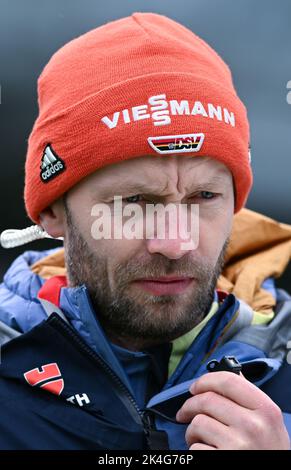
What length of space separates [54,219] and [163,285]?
1.35 feet

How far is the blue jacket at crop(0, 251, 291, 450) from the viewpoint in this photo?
1438 millimetres

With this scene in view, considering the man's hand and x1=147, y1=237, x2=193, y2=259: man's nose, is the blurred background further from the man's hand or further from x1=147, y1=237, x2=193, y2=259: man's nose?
the man's hand

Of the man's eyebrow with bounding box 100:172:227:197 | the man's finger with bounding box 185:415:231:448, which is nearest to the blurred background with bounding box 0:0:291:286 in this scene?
the man's eyebrow with bounding box 100:172:227:197

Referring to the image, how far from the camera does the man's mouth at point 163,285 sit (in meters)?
1.49

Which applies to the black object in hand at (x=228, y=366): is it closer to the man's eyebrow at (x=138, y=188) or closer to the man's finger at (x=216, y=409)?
the man's finger at (x=216, y=409)

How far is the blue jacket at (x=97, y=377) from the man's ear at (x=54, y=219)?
0.19 meters

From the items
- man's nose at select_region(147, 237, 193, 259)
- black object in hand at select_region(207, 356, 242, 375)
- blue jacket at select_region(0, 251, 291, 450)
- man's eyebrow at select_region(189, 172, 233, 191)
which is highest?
man's eyebrow at select_region(189, 172, 233, 191)

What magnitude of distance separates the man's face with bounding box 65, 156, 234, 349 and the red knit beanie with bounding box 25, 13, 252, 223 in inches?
1.6

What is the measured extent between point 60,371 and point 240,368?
1.35ft

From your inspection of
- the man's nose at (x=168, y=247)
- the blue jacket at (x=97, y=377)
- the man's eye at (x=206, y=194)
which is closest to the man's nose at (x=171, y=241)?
the man's nose at (x=168, y=247)

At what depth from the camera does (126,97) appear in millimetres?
1537

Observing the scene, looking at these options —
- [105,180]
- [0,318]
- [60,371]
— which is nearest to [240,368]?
[60,371]

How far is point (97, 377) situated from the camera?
148 centimetres

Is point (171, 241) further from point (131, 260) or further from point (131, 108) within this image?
point (131, 108)
